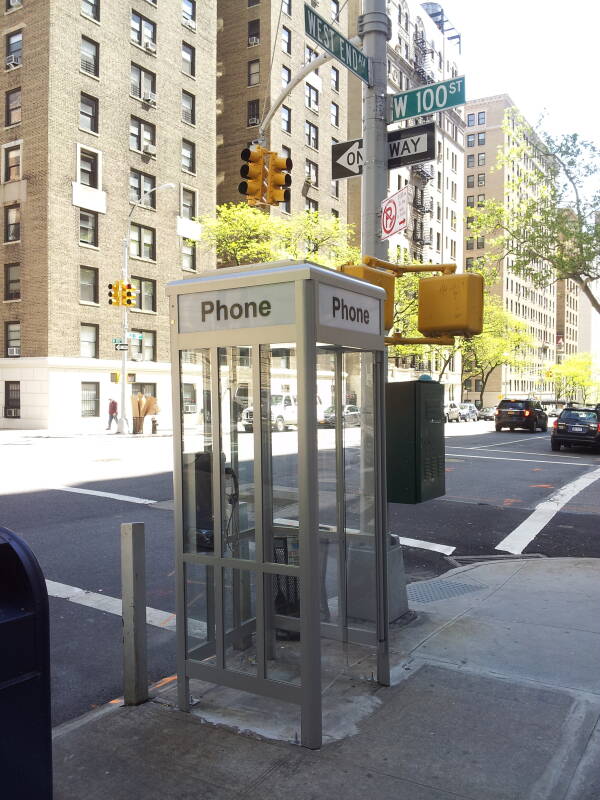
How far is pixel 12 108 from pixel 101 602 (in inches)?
1374

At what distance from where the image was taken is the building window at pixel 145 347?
125 feet

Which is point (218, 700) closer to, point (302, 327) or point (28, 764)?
point (28, 764)

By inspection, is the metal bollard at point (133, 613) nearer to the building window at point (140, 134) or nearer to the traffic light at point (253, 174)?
the traffic light at point (253, 174)

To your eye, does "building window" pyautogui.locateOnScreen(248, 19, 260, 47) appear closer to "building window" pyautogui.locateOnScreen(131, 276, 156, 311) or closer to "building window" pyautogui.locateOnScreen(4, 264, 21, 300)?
"building window" pyautogui.locateOnScreen(131, 276, 156, 311)

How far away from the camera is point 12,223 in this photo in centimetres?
3472

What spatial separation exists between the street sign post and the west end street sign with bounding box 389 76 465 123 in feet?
3.25

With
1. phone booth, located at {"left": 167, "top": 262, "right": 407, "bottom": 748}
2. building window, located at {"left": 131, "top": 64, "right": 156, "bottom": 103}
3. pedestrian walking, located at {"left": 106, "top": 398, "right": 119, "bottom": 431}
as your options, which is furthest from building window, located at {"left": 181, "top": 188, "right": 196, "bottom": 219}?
phone booth, located at {"left": 167, "top": 262, "right": 407, "bottom": 748}

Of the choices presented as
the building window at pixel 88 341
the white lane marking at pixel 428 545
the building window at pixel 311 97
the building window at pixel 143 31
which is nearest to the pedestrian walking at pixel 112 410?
the building window at pixel 88 341

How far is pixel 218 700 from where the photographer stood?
4.21 meters

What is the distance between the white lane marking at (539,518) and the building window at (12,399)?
27.3m

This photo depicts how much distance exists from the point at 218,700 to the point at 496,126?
4110 inches

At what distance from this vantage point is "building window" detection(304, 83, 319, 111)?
1980 inches

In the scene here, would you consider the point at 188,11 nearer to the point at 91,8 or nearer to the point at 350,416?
the point at 91,8

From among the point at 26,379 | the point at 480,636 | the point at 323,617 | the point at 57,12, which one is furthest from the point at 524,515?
the point at 57,12
